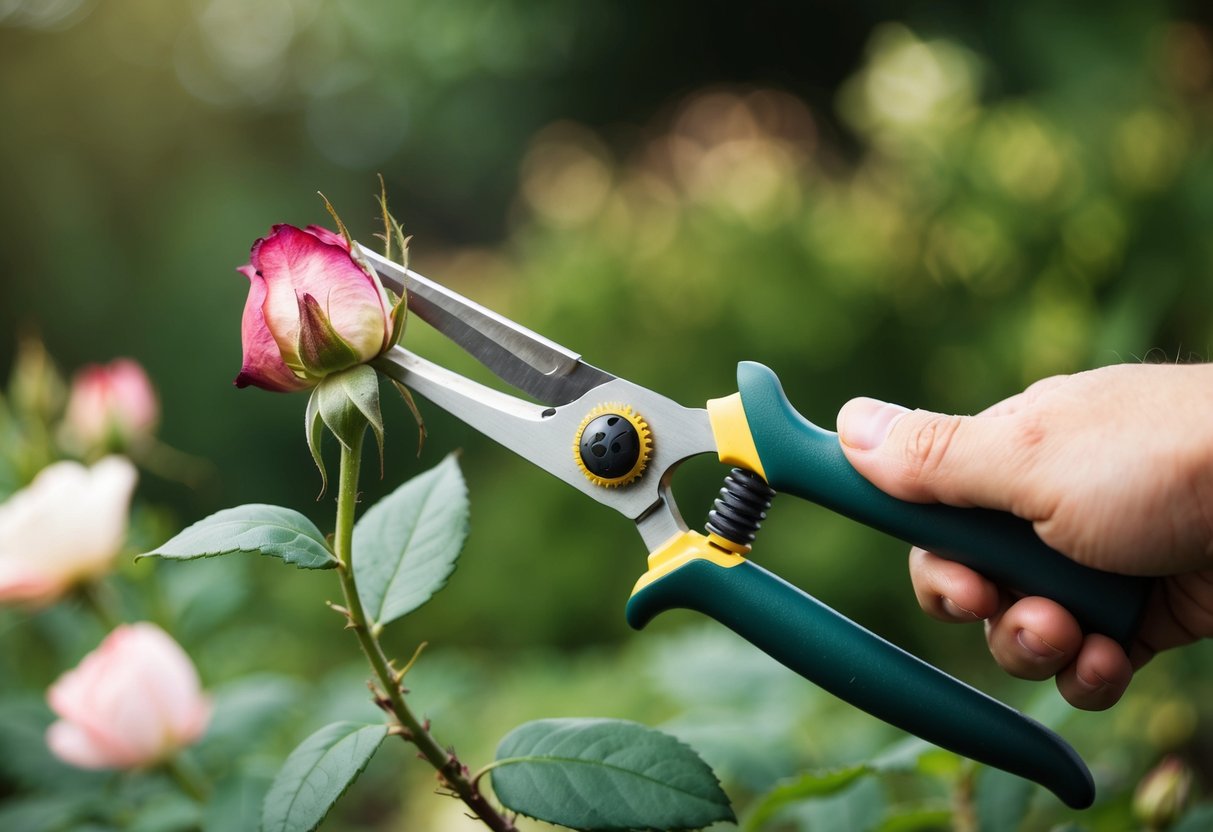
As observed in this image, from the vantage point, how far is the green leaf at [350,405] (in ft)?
1.41

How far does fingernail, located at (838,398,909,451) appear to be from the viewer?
18.4 inches

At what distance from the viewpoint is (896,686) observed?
17.4 inches

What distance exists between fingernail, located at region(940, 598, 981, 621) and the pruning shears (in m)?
0.04

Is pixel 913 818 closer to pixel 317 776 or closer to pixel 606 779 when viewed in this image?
pixel 606 779

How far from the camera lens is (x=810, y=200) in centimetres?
205

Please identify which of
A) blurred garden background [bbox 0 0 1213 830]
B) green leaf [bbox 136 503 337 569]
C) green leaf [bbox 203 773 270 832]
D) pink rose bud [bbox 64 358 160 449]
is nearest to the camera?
green leaf [bbox 136 503 337 569]

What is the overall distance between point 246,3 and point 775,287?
332 cm

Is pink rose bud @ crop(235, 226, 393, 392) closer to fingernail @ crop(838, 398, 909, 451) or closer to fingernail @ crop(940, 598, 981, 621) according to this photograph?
fingernail @ crop(838, 398, 909, 451)

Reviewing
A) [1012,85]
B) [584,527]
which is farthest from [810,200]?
[1012,85]

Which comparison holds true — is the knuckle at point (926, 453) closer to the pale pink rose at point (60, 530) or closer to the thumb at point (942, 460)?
the thumb at point (942, 460)

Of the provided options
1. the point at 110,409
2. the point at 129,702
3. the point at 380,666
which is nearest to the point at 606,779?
the point at 380,666

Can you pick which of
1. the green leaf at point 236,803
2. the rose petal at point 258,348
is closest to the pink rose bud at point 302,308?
the rose petal at point 258,348

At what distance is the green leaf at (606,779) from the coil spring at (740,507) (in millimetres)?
110

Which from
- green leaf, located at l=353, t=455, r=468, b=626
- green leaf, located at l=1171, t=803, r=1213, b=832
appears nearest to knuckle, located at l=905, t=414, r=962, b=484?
green leaf, located at l=353, t=455, r=468, b=626
